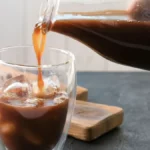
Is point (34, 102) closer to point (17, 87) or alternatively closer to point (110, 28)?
point (17, 87)

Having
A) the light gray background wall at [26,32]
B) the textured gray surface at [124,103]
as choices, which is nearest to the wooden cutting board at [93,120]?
the textured gray surface at [124,103]

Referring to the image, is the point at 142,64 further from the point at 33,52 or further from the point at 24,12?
the point at 24,12

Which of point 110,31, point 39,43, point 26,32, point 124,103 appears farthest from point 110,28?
point 26,32

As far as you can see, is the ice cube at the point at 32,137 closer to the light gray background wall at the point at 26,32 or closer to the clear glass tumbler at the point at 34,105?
the clear glass tumbler at the point at 34,105

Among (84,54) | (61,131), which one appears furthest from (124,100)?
(84,54)

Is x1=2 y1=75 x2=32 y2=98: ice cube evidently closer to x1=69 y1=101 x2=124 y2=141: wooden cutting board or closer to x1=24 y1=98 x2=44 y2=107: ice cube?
x1=24 y1=98 x2=44 y2=107: ice cube
